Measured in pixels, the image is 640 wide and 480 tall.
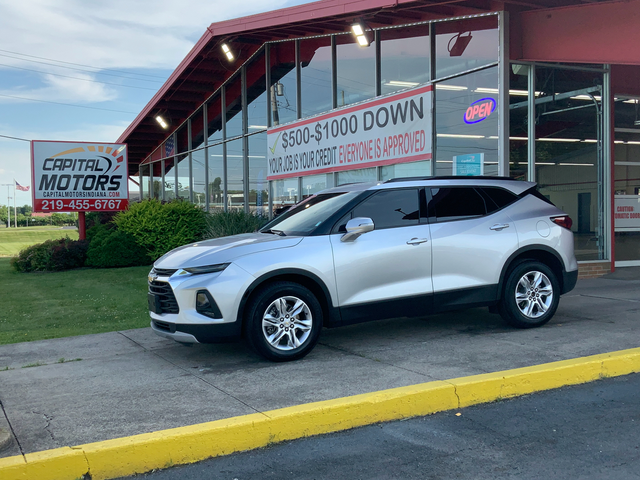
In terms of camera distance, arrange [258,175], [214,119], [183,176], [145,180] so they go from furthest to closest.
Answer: [145,180] → [183,176] → [214,119] → [258,175]

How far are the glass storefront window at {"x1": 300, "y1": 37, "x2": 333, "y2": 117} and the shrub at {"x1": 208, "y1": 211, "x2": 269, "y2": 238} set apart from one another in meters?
3.21

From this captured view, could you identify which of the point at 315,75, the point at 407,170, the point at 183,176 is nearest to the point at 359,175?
the point at 407,170

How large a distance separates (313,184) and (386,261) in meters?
9.28

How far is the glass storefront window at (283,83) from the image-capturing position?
53.6 ft

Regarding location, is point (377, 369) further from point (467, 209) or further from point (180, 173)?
point (180, 173)

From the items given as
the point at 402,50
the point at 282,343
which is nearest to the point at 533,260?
the point at 282,343

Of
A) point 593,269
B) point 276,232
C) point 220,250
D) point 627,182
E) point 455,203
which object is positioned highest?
point 627,182

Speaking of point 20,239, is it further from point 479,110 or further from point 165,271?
point 165,271

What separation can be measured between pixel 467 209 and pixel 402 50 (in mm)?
6803

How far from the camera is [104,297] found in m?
11.1

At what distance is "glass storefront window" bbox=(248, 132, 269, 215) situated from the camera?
57.4 feet

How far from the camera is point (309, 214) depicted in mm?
6781

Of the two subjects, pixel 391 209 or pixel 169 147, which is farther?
pixel 169 147

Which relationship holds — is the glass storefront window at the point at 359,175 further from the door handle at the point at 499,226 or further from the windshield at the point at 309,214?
the door handle at the point at 499,226
